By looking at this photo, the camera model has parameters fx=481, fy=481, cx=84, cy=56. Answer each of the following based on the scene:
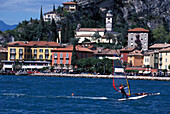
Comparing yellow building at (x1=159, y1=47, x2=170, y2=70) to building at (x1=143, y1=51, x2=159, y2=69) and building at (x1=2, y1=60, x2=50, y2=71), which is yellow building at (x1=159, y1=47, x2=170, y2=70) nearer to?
building at (x1=143, y1=51, x2=159, y2=69)

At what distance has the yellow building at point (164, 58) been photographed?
467 ft

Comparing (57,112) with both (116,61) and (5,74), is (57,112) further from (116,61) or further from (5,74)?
(5,74)

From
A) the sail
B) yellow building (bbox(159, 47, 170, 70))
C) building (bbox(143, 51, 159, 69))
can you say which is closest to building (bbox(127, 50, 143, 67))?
building (bbox(143, 51, 159, 69))

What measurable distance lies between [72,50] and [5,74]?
79.0 feet

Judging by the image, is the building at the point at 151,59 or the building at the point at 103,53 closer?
the building at the point at 151,59

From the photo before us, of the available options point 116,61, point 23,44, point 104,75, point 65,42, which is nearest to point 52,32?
point 65,42

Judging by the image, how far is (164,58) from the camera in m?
144

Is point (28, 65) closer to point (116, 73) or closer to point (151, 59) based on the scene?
point (151, 59)

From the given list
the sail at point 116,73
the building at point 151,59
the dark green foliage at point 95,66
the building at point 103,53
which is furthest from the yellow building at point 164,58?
the sail at point 116,73

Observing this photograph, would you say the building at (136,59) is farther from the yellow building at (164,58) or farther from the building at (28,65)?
the building at (28,65)

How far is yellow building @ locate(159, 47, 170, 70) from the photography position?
14225 centimetres


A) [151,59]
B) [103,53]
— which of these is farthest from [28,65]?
[151,59]

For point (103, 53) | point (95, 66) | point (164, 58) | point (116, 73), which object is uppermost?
point (103, 53)

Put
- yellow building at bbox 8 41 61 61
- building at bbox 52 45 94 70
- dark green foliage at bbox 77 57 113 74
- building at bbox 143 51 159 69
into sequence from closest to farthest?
dark green foliage at bbox 77 57 113 74 → building at bbox 143 51 159 69 → building at bbox 52 45 94 70 → yellow building at bbox 8 41 61 61
